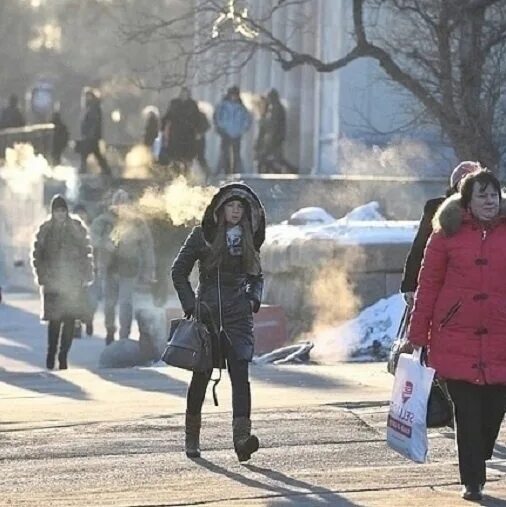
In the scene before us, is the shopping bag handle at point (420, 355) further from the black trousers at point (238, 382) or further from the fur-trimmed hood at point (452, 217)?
the black trousers at point (238, 382)

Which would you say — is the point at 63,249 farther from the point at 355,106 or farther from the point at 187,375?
the point at 355,106

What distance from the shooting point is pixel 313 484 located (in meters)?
8.84

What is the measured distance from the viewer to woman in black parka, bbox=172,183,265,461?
9.41m

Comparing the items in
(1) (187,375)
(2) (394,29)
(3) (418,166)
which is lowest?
(1) (187,375)

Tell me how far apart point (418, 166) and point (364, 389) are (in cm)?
1755

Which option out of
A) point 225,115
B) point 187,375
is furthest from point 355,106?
point 187,375

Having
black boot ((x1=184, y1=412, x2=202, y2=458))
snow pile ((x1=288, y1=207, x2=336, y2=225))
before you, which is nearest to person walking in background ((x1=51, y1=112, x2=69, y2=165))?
snow pile ((x1=288, y1=207, x2=336, y2=225))

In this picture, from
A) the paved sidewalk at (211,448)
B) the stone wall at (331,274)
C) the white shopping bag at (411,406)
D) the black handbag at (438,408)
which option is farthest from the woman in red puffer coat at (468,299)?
the stone wall at (331,274)

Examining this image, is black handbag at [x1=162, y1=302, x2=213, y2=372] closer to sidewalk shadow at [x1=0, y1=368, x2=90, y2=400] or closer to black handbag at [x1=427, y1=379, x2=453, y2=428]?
black handbag at [x1=427, y1=379, x2=453, y2=428]

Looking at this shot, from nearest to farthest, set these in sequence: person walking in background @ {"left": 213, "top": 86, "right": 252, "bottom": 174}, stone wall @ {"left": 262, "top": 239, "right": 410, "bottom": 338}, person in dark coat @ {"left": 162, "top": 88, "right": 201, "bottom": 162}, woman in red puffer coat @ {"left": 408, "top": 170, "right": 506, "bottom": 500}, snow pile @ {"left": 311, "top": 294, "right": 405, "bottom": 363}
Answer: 1. woman in red puffer coat @ {"left": 408, "top": 170, "right": 506, "bottom": 500}
2. snow pile @ {"left": 311, "top": 294, "right": 405, "bottom": 363}
3. stone wall @ {"left": 262, "top": 239, "right": 410, "bottom": 338}
4. person in dark coat @ {"left": 162, "top": 88, "right": 201, "bottom": 162}
5. person walking in background @ {"left": 213, "top": 86, "right": 252, "bottom": 174}

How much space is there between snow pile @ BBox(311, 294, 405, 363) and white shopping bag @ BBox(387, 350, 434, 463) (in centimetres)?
759

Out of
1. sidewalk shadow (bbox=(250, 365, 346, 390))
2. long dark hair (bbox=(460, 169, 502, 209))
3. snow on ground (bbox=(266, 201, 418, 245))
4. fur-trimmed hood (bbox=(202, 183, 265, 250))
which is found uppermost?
long dark hair (bbox=(460, 169, 502, 209))

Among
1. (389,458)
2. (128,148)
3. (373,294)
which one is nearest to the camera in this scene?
(389,458)

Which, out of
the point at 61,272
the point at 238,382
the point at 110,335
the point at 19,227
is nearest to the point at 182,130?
the point at 19,227
